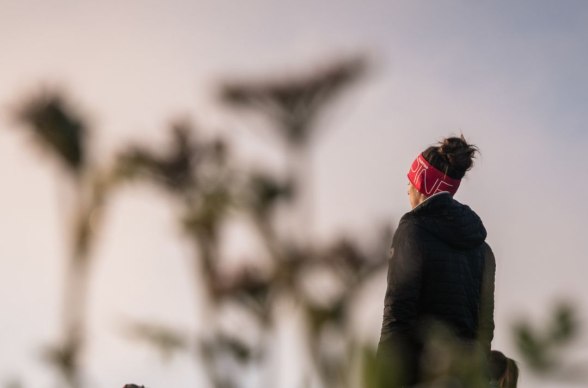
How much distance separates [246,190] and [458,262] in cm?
286

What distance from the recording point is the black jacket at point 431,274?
399 cm

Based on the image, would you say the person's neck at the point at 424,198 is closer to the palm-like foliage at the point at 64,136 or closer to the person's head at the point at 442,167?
the person's head at the point at 442,167

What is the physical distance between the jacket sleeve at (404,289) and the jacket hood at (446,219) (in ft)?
0.27

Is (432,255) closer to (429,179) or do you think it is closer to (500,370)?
(429,179)

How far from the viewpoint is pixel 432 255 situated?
13.3ft

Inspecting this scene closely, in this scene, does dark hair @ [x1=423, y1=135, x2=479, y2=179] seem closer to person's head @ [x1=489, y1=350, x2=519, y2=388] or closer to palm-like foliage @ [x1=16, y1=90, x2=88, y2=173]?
person's head @ [x1=489, y1=350, x2=519, y2=388]

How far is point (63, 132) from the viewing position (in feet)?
2.84

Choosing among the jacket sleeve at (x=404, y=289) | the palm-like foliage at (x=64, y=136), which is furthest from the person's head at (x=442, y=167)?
the palm-like foliage at (x=64, y=136)

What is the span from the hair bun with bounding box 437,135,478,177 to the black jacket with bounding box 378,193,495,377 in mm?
150

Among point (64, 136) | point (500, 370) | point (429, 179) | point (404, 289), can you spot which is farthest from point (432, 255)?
point (64, 136)

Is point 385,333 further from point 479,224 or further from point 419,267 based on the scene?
point 479,224

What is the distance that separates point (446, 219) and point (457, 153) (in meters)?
0.31

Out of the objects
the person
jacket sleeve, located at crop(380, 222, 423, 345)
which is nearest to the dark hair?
the person

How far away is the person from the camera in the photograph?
399 centimetres
